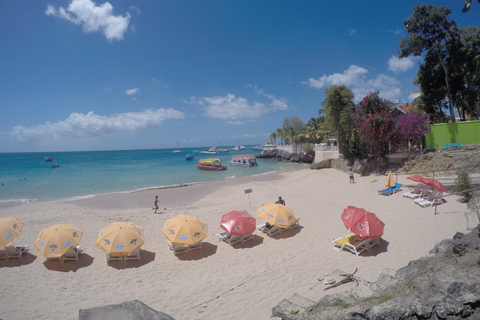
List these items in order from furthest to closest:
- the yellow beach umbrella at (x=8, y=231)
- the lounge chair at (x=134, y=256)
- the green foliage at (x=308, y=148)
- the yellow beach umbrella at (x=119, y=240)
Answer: the green foliage at (x=308, y=148), the lounge chair at (x=134, y=256), the yellow beach umbrella at (x=8, y=231), the yellow beach umbrella at (x=119, y=240)

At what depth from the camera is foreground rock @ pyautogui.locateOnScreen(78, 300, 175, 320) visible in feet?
10.0

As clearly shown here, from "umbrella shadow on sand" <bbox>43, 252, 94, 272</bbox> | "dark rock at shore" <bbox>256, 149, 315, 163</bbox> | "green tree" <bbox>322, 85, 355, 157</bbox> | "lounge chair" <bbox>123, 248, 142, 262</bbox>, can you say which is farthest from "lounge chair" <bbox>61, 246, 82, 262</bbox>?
"dark rock at shore" <bbox>256, 149, 315, 163</bbox>

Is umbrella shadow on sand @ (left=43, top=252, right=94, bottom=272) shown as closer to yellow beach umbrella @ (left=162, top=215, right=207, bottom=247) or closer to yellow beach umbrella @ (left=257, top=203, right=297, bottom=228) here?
yellow beach umbrella @ (left=162, top=215, right=207, bottom=247)

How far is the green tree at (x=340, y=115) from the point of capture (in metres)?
27.2

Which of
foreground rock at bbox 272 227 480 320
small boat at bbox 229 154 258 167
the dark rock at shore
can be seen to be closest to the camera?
foreground rock at bbox 272 227 480 320

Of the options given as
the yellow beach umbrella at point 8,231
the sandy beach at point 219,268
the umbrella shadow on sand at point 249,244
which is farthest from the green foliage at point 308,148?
the yellow beach umbrella at point 8,231

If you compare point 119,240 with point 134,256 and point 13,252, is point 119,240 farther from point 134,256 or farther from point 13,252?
point 13,252

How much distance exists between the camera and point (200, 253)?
1044 centimetres

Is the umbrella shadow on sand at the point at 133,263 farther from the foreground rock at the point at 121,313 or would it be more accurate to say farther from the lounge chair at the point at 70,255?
the foreground rock at the point at 121,313

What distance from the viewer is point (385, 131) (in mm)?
22578

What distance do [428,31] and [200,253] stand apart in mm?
25422

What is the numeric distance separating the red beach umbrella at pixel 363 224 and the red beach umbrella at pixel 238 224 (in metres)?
3.83

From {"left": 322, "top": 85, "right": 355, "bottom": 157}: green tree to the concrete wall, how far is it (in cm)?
678

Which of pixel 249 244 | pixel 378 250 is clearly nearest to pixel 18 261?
pixel 249 244
